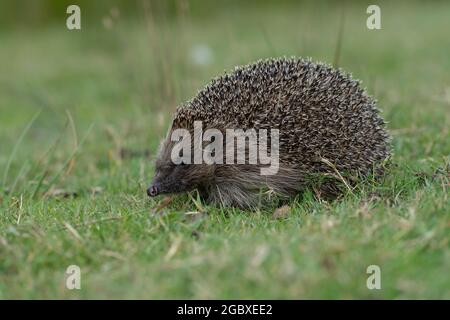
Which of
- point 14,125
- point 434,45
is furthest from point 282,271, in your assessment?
point 434,45

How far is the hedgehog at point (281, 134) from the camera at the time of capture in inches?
236

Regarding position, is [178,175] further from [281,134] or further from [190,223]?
[190,223]

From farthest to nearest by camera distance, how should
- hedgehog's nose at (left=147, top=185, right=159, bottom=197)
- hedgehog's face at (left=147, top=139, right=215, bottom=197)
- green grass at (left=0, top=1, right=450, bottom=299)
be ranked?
hedgehog's face at (left=147, top=139, right=215, bottom=197)
hedgehog's nose at (left=147, top=185, right=159, bottom=197)
green grass at (left=0, top=1, right=450, bottom=299)

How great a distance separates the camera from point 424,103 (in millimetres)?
9164

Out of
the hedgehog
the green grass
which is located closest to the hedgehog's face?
the hedgehog

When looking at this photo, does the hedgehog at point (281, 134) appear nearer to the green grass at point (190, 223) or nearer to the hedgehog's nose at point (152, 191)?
the hedgehog's nose at point (152, 191)

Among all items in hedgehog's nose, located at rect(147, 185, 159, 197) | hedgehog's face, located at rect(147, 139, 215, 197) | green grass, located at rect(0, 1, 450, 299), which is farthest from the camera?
hedgehog's face, located at rect(147, 139, 215, 197)

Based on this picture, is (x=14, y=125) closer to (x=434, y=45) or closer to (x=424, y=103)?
(x=424, y=103)

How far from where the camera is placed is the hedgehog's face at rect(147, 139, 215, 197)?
20.1ft

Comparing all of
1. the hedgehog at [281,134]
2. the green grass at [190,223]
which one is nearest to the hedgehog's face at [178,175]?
the hedgehog at [281,134]

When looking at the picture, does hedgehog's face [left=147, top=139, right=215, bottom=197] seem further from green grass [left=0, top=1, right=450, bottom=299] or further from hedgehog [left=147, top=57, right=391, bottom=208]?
green grass [left=0, top=1, right=450, bottom=299]

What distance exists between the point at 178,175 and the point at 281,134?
1.02 metres

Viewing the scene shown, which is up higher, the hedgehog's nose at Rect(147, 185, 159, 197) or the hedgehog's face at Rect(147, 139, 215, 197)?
the hedgehog's face at Rect(147, 139, 215, 197)

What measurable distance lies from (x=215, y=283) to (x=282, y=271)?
40 centimetres
